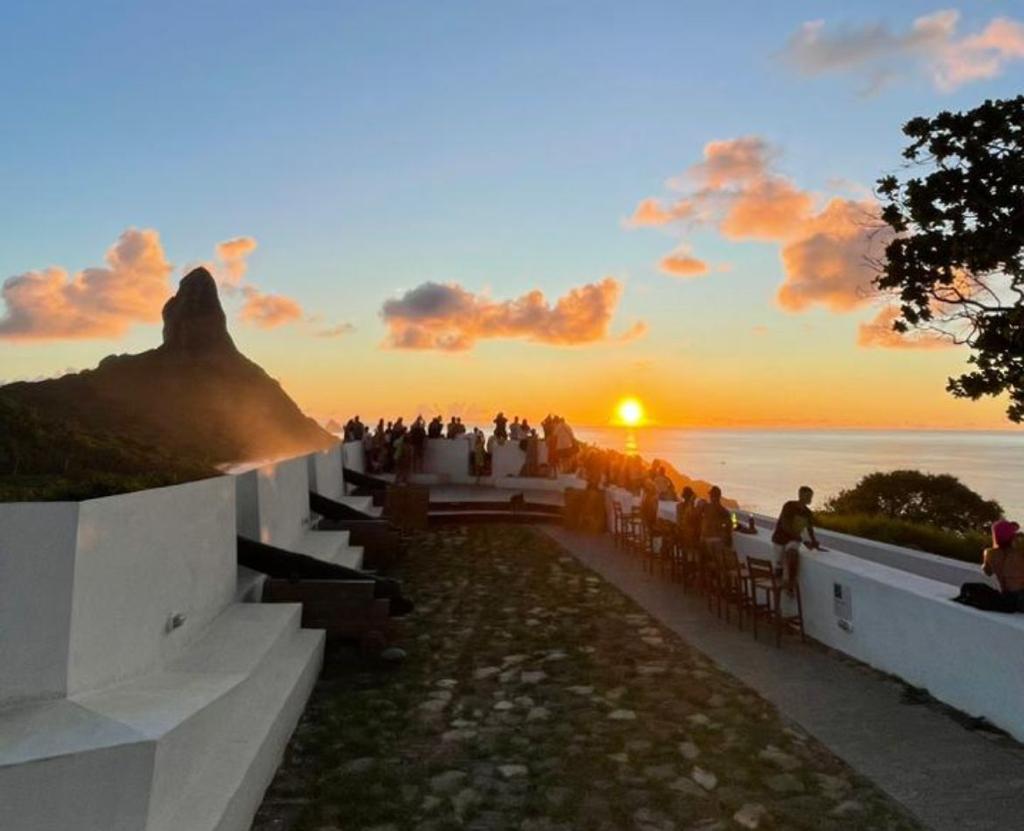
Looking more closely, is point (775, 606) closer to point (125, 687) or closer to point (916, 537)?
point (125, 687)

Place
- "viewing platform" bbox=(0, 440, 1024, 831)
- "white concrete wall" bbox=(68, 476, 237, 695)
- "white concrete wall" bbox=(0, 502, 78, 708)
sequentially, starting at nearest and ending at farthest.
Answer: "viewing platform" bbox=(0, 440, 1024, 831)
"white concrete wall" bbox=(0, 502, 78, 708)
"white concrete wall" bbox=(68, 476, 237, 695)

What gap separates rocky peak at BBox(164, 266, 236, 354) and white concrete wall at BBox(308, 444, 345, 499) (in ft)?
320

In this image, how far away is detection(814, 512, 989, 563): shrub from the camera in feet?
52.4

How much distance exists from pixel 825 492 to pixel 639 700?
90.2 meters

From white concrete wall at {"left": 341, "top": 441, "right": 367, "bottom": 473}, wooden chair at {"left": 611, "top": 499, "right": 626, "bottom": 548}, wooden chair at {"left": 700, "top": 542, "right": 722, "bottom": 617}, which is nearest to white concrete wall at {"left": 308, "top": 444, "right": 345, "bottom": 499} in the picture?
white concrete wall at {"left": 341, "top": 441, "right": 367, "bottom": 473}

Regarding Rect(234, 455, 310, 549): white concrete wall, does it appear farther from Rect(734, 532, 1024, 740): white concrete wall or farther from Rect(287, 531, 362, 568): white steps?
Rect(734, 532, 1024, 740): white concrete wall

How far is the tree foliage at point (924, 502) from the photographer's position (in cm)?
2548

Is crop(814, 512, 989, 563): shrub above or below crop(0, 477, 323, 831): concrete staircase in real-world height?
below

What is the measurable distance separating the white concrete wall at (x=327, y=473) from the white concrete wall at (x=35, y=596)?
33.3 feet

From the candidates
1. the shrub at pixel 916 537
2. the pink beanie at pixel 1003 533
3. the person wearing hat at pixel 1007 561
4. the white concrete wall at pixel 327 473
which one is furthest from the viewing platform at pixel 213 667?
the shrub at pixel 916 537

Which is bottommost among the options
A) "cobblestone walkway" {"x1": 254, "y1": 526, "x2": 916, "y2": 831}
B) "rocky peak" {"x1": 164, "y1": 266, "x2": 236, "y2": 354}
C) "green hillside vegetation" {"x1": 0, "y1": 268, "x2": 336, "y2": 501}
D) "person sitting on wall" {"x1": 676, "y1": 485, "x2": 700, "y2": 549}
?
"cobblestone walkway" {"x1": 254, "y1": 526, "x2": 916, "y2": 831}

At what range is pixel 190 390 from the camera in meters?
104

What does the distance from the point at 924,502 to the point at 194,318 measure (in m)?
102

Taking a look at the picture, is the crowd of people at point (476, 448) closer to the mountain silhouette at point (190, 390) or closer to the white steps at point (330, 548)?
the white steps at point (330, 548)
